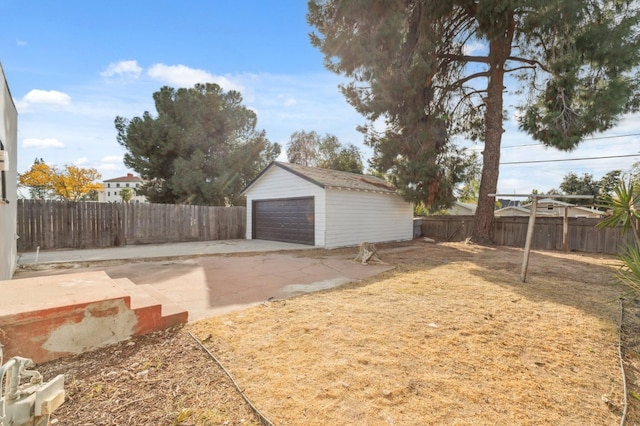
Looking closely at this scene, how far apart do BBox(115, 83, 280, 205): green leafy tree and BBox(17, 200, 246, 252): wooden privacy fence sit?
13.2 feet

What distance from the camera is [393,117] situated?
1188 cm

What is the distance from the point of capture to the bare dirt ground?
1817mm

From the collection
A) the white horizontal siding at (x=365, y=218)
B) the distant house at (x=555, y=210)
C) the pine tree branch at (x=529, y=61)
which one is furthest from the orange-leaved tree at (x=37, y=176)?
the distant house at (x=555, y=210)

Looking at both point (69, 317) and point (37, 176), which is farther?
point (37, 176)

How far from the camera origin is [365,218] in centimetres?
1195

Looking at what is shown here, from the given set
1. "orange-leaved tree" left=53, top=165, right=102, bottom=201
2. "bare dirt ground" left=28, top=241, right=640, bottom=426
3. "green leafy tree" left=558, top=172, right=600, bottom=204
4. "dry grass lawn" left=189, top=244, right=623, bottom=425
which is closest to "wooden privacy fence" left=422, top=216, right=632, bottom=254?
"dry grass lawn" left=189, top=244, right=623, bottom=425

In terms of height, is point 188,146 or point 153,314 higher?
point 188,146

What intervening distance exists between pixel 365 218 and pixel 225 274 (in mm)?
7194

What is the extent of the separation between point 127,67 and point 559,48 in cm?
1442

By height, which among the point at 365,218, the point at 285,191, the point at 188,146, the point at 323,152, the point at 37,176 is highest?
the point at 323,152

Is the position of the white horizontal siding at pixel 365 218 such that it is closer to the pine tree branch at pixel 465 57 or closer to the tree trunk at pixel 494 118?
the tree trunk at pixel 494 118

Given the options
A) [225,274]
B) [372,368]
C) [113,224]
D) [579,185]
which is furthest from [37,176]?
[579,185]

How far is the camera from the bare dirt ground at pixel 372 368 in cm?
182

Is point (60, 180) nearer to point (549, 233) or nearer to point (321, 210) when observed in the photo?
point (321, 210)
